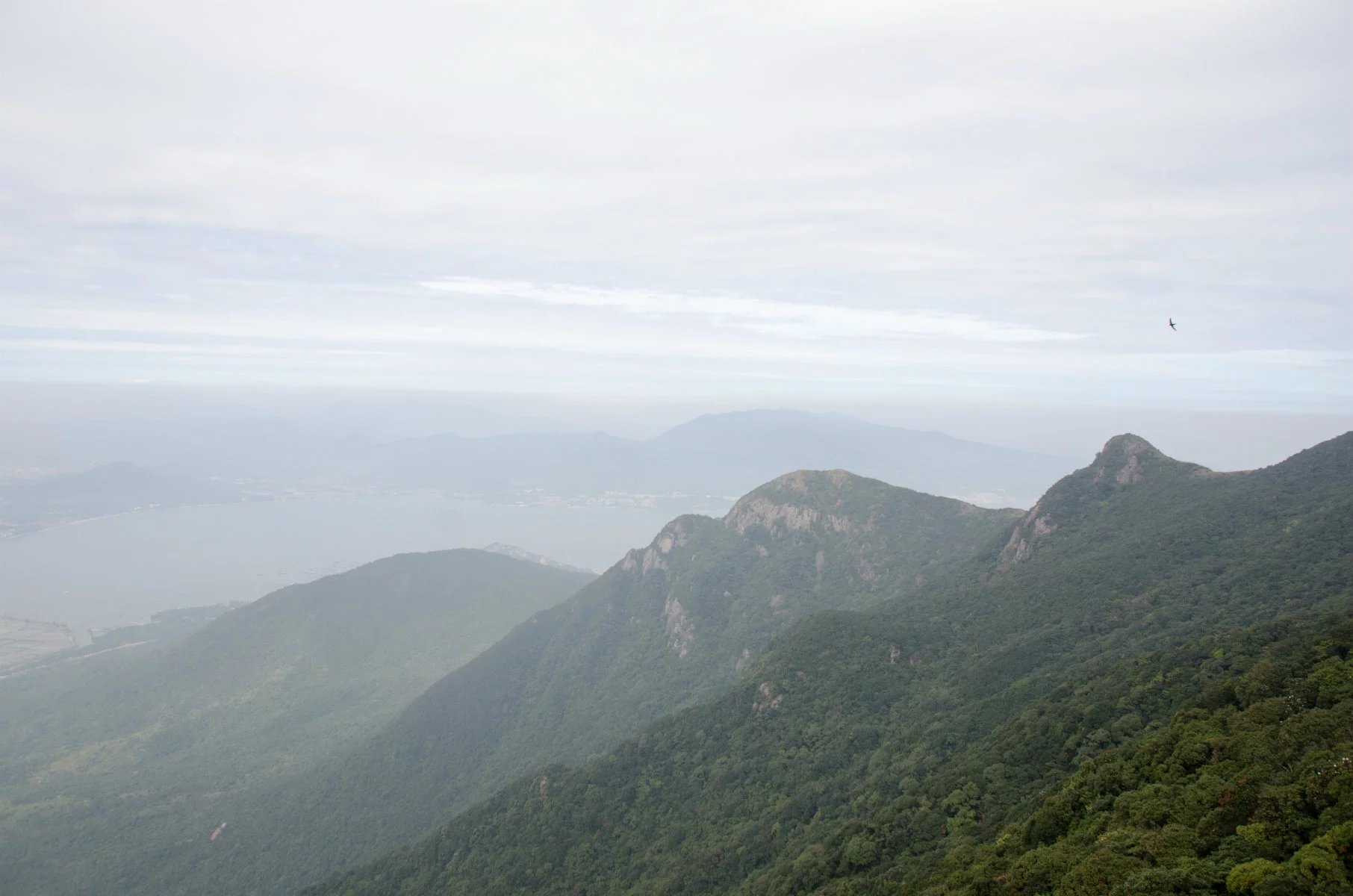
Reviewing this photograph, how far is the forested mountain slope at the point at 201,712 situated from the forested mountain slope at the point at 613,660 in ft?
59.7

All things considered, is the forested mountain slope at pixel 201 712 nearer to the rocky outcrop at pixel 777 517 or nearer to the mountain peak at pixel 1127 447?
the rocky outcrop at pixel 777 517

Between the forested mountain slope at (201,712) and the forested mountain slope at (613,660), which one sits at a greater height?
the forested mountain slope at (613,660)

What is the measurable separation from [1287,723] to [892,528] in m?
96.7

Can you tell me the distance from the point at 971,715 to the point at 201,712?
544 feet

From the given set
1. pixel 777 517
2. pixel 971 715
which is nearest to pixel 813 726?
pixel 971 715

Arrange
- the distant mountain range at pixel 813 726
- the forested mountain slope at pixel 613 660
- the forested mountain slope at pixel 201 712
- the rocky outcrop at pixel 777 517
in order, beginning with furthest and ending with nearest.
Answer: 1. the rocky outcrop at pixel 777 517
2. the forested mountain slope at pixel 201 712
3. the forested mountain slope at pixel 613 660
4. the distant mountain range at pixel 813 726

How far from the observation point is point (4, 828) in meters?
110

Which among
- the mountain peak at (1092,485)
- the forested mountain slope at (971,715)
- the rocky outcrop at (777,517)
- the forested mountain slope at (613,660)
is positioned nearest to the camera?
the forested mountain slope at (971,715)

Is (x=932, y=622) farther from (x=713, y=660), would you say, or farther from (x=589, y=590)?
(x=589, y=590)

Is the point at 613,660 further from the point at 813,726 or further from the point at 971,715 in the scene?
the point at 971,715

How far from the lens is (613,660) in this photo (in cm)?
12900

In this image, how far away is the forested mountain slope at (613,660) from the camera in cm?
9788

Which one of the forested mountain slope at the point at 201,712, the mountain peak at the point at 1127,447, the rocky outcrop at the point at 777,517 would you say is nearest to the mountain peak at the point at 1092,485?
the mountain peak at the point at 1127,447

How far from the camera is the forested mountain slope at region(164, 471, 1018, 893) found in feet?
321
